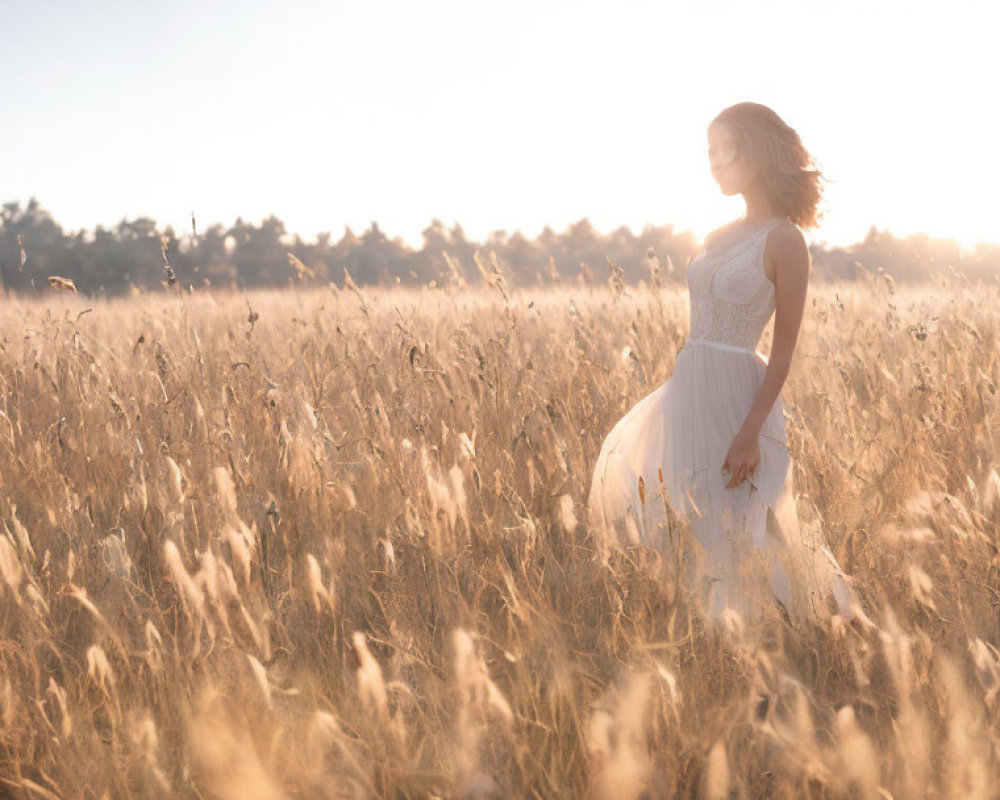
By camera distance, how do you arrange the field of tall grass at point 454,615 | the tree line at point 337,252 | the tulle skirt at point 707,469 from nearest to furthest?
the field of tall grass at point 454,615, the tulle skirt at point 707,469, the tree line at point 337,252

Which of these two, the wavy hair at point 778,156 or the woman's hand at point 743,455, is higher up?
the wavy hair at point 778,156

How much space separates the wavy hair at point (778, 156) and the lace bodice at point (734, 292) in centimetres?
9

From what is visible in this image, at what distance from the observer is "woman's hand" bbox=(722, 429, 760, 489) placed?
76.5 inches

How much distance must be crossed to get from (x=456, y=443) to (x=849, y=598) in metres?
1.31

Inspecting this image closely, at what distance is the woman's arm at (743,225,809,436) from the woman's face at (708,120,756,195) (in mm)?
206

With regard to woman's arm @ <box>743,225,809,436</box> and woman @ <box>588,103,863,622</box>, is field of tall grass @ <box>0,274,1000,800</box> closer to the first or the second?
woman @ <box>588,103,863,622</box>

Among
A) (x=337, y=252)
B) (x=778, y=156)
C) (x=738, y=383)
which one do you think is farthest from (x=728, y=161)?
(x=337, y=252)

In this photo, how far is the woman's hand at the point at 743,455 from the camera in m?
1.94


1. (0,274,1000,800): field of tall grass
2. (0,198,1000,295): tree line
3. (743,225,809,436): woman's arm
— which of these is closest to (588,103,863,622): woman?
(743,225,809,436): woman's arm

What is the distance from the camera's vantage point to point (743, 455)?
6.40ft

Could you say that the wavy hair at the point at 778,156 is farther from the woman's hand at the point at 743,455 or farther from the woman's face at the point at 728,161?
the woman's hand at the point at 743,455

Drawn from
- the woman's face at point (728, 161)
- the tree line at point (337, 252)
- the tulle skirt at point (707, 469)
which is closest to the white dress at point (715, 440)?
the tulle skirt at point (707, 469)

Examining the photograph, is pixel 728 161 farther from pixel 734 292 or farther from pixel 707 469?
pixel 707 469

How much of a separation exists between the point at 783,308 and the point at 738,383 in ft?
0.86
